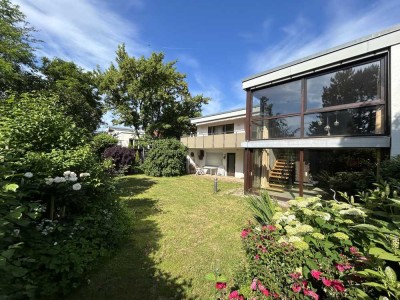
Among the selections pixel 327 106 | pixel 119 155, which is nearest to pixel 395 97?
pixel 327 106

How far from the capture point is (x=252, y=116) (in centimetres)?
1077

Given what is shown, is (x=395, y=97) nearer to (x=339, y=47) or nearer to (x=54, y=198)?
(x=339, y=47)

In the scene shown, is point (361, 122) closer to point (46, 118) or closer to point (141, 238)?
point (141, 238)

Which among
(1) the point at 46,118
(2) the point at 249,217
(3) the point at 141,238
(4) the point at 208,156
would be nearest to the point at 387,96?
(2) the point at 249,217

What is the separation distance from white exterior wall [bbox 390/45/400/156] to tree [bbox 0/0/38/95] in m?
15.0

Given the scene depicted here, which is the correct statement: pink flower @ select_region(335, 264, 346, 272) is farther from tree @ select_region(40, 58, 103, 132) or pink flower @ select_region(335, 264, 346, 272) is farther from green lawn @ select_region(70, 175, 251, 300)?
tree @ select_region(40, 58, 103, 132)

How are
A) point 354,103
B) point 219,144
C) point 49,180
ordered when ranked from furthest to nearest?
point 219,144, point 354,103, point 49,180

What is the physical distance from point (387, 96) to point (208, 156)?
17245 mm

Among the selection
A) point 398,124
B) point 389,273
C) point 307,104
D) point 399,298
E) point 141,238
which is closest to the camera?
point 399,298

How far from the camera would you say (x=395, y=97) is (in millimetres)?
6465

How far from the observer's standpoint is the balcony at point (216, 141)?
55.8 ft

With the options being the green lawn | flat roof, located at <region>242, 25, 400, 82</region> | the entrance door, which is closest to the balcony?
the entrance door

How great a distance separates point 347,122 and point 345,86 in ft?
4.62

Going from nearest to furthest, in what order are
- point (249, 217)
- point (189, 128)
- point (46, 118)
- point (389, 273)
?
point (389, 273) → point (46, 118) → point (249, 217) → point (189, 128)
